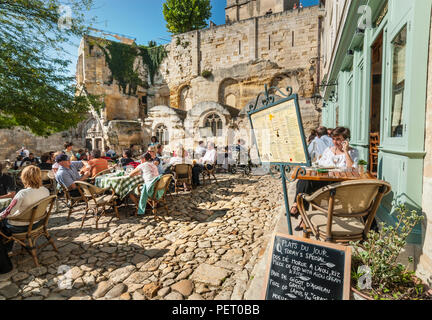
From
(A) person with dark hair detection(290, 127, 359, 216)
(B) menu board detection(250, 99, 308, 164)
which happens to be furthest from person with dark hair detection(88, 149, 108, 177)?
(A) person with dark hair detection(290, 127, 359, 216)

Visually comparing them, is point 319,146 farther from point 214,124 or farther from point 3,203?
point 214,124

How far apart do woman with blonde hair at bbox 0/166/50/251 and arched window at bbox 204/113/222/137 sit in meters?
11.2

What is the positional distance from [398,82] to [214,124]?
11941 millimetres

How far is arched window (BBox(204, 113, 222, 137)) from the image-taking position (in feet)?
46.0

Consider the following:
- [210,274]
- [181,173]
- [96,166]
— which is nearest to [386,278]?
[210,274]

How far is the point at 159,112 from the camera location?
15844 millimetres

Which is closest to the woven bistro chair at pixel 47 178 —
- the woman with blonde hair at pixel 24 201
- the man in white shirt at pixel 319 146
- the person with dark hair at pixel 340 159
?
the woman with blonde hair at pixel 24 201

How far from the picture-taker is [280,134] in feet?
7.75

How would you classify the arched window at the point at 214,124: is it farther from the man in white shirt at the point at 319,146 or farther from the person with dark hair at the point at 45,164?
the person with dark hair at the point at 45,164

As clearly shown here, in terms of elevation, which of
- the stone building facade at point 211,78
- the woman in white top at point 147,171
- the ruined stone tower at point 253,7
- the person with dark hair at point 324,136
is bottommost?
the woman in white top at point 147,171

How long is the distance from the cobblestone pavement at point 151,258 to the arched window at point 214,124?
9.41 m

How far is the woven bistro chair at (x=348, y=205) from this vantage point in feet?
6.51

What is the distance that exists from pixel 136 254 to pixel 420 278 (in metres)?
3.13
